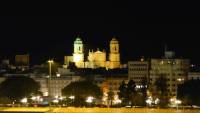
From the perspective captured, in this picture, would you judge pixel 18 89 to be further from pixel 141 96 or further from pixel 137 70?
pixel 137 70

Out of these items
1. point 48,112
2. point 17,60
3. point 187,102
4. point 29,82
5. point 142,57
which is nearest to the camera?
point 48,112

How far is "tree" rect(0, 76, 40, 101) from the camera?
9374 centimetres

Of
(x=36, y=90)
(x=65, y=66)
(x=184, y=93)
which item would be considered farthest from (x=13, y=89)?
(x=65, y=66)

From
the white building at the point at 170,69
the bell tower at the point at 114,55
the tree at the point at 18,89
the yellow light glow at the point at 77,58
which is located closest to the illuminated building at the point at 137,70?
the white building at the point at 170,69

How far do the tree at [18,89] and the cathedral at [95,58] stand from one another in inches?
1613

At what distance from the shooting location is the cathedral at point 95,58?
145 metres

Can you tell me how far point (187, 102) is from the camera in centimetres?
8212

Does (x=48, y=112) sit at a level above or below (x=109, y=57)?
below

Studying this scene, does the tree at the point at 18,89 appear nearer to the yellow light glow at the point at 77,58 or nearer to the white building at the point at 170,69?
the white building at the point at 170,69

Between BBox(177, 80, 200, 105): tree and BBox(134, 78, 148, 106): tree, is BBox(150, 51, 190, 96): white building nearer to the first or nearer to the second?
BBox(177, 80, 200, 105): tree

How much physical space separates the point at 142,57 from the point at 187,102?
191ft

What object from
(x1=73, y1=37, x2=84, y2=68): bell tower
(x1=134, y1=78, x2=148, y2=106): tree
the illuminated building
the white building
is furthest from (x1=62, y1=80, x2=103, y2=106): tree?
(x1=73, y1=37, x2=84, y2=68): bell tower

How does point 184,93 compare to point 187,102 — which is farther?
point 184,93

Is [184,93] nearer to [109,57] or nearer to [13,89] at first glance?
[13,89]
